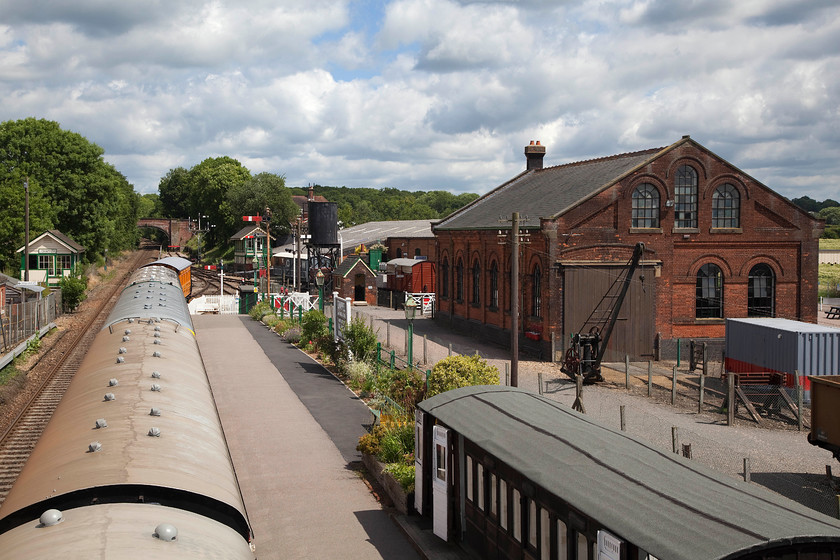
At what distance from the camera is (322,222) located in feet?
176

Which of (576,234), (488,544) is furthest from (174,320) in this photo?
(576,234)

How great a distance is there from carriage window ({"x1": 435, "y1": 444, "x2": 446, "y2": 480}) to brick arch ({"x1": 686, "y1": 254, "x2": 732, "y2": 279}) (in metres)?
21.0

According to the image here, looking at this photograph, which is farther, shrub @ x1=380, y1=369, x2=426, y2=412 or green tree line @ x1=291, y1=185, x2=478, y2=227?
green tree line @ x1=291, y1=185, x2=478, y2=227

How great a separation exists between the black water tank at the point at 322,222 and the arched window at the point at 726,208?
94.2 feet

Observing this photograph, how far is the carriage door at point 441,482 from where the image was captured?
11984 mm

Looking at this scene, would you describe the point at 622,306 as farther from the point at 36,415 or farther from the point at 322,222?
the point at 322,222

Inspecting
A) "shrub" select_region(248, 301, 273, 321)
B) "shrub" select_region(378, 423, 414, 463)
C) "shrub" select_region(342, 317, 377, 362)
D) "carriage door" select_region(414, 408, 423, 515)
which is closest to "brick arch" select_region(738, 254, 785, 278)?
"shrub" select_region(342, 317, 377, 362)

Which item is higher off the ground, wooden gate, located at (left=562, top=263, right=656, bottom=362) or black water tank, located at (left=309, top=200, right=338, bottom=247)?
black water tank, located at (left=309, top=200, right=338, bottom=247)

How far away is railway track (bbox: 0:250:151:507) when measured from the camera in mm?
16484

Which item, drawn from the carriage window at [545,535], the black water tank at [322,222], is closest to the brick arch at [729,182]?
the carriage window at [545,535]

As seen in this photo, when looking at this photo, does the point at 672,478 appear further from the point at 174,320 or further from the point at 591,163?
the point at 591,163

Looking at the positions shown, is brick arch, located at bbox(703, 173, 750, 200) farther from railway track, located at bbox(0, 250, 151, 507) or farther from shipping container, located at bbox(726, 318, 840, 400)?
railway track, located at bbox(0, 250, 151, 507)

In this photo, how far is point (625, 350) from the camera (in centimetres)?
2964

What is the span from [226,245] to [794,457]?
103312 mm
